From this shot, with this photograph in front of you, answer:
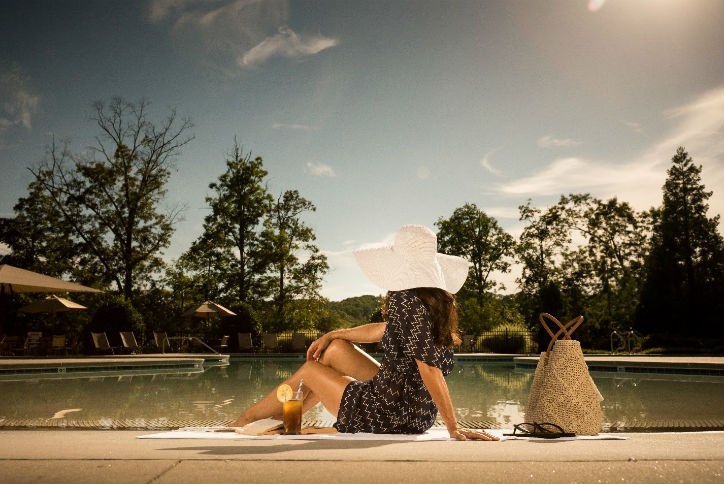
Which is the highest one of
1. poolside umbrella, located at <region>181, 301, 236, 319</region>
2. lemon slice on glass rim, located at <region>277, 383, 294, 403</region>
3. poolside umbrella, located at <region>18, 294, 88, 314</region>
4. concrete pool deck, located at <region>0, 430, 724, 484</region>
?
poolside umbrella, located at <region>18, 294, 88, 314</region>

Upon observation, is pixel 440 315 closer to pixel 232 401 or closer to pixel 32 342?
pixel 232 401

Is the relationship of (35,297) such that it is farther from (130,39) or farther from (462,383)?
(462,383)

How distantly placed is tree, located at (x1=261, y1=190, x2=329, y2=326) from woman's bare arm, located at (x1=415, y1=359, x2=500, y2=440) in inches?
908

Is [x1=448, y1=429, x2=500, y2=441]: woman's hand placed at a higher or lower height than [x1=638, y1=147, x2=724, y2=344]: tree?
lower

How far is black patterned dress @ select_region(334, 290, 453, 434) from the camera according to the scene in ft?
9.61

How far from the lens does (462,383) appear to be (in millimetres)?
10070

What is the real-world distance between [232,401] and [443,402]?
525 centimetres

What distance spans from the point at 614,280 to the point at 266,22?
22321mm

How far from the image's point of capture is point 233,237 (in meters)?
25.9

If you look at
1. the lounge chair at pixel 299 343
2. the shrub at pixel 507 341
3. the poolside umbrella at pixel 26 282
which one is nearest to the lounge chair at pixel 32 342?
the poolside umbrella at pixel 26 282

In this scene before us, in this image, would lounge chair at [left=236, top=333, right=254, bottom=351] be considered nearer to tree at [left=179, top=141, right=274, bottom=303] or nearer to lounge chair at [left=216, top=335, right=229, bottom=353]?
lounge chair at [left=216, top=335, right=229, bottom=353]

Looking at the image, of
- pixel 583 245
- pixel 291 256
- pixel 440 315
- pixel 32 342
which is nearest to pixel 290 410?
pixel 440 315

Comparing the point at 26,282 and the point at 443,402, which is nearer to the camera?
the point at 443,402

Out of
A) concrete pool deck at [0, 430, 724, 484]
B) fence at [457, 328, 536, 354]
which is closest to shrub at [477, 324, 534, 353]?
fence at [457, 328, 536, 354]
